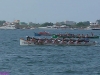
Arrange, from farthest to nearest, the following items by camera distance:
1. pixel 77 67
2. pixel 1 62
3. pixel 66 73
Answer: pixel 1 62 → pixel 77 67 → pixel 66 73

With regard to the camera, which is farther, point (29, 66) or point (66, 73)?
point (29, 66)

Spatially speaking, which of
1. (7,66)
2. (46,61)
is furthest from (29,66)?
(46,61)

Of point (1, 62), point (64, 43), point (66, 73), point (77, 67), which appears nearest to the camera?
point (66, 73)

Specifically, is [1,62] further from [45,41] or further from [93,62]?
[45,41]

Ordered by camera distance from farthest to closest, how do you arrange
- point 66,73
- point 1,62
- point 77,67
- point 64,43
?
point 64,43
point 1,62
point 77,67
point 66,73

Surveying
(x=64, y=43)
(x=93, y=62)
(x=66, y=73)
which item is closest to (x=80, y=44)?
(x=64, y=43)

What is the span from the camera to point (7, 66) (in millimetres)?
43344

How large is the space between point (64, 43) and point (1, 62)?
87.4 ft

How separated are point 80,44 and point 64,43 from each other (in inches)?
106

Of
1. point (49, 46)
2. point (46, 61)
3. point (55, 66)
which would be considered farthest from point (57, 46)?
point (55, 66)

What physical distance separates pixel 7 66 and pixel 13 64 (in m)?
1.98

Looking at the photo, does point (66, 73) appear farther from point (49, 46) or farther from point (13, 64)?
point (49, 46)

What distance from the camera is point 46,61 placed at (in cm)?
4888

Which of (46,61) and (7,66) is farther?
(46,61)
